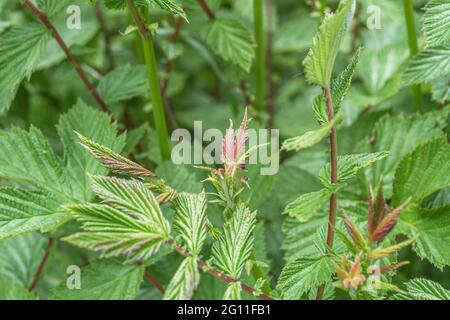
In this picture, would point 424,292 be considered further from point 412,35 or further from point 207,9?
point 207,9

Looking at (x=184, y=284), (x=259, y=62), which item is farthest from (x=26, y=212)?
(x=259, y=62)

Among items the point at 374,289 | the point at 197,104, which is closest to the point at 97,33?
the point at 197,104

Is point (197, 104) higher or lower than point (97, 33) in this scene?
lower

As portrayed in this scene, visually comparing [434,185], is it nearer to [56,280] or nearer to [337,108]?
[337,108]

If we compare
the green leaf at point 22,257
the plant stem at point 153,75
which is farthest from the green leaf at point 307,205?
the green leaf at point 22,257

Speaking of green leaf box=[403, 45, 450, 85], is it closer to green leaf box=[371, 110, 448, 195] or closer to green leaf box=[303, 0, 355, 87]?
green leaf box=[371, 110, 448, 195]

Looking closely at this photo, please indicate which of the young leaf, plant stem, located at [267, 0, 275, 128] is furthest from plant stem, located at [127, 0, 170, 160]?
plant stem, located at [267, 0, 275, 128]
